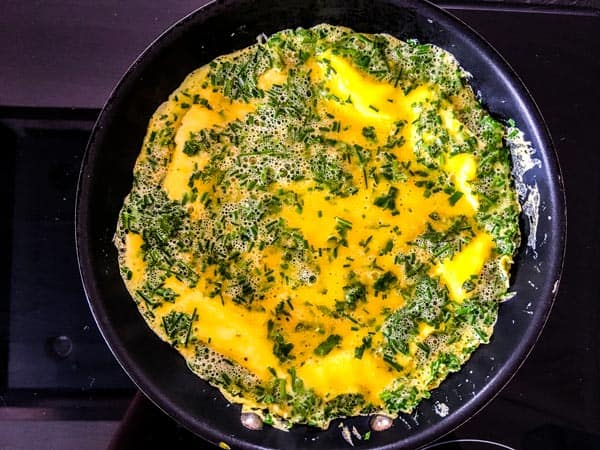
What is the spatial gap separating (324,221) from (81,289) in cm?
81

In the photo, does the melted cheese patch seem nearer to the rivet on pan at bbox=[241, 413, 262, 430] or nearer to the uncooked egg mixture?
the uncooked egg mixture

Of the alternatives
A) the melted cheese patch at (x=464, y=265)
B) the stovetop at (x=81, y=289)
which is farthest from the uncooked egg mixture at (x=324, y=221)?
the stovetop at (x=81, y=289)

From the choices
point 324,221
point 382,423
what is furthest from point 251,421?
point 324,221

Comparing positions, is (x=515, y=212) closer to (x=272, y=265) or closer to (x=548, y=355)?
(x=548, y=355)

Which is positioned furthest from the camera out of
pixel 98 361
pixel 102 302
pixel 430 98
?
pixel 98 361

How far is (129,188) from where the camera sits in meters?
1.95

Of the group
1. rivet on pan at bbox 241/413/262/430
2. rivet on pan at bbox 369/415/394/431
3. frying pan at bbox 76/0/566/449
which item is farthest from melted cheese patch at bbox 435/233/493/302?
rivet on pan at bbox 241/413/262/430

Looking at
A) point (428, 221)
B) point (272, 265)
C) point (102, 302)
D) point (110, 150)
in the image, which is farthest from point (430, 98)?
point (102, 302)

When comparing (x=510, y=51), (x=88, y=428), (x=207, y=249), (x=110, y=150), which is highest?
(x=510, y=51)

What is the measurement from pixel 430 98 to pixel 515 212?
1.32 feet

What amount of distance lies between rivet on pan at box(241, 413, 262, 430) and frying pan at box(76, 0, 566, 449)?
0.02 meters

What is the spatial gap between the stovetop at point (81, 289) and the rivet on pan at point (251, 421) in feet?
1.04

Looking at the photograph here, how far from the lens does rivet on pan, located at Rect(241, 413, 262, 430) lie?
1.92 metres

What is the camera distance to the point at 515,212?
1.94m
